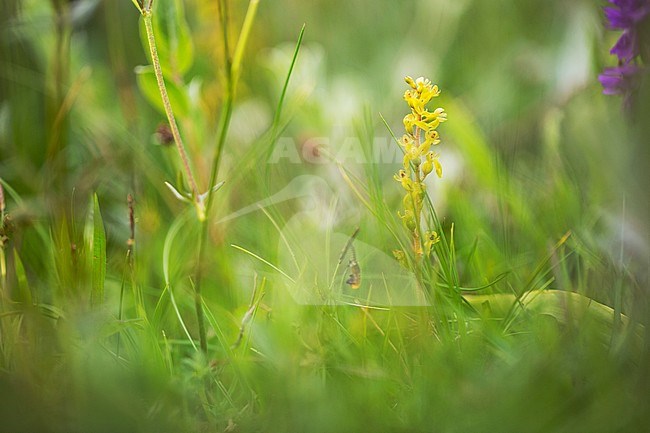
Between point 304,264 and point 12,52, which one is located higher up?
point 12,52

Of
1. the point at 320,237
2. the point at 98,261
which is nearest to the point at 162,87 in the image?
the point at 98,261

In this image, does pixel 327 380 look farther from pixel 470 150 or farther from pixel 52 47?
pixel 52 47

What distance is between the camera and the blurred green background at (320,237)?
32cm

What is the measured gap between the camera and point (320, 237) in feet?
1.95

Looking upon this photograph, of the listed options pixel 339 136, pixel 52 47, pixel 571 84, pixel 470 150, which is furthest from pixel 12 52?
pixel 571 84

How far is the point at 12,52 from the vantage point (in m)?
0.86

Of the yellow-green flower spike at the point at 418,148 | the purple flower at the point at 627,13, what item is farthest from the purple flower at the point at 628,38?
the yellow-green flower spike at the point at 418,148

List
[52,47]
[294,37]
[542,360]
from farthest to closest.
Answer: [294,37] < [52,47] < [542,360]

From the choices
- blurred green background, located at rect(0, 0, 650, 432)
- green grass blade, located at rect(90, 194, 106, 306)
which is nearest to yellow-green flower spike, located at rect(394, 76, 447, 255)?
blurred green background, located at rect(0, 0, 650, 432)

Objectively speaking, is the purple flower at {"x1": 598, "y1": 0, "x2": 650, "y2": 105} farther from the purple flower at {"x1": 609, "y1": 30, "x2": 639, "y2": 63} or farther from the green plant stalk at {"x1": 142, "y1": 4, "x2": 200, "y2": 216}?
Answer: the green plant stalk at {"x1": 142, "y1": 4, "x2": 200, "y2": 216}

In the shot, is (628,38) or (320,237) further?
(320,237)

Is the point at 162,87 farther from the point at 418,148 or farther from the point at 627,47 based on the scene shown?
the point at 627,47

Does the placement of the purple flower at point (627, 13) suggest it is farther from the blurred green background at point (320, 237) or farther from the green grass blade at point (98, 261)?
the green grass blade at point (98, 261)

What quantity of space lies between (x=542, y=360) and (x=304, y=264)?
0.64ft
